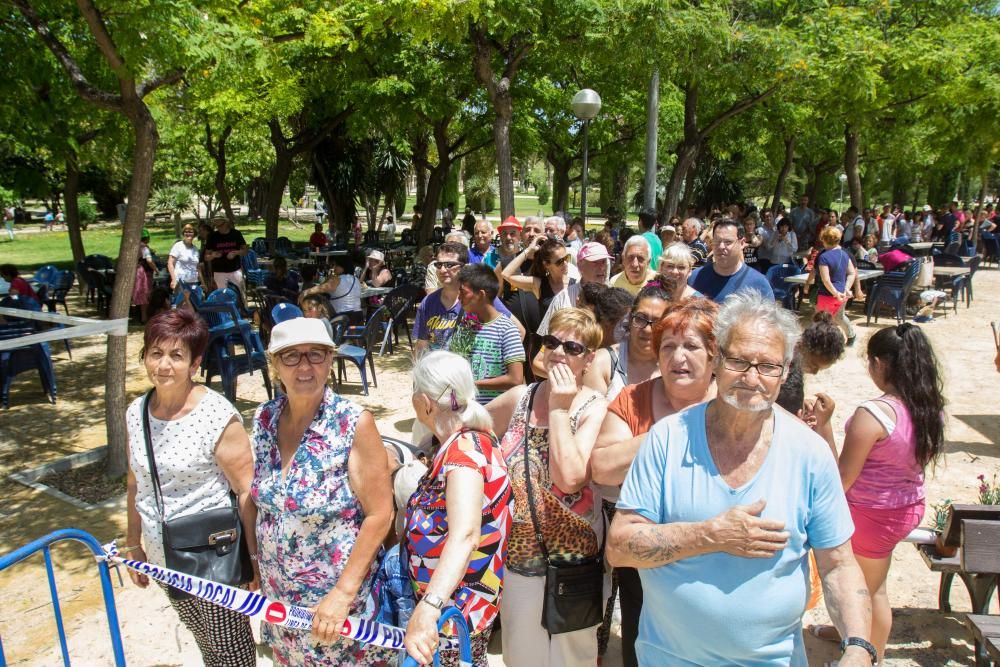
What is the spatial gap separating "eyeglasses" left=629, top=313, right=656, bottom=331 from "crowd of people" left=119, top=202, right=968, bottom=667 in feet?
0.04

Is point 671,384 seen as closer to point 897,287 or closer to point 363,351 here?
point 363,351

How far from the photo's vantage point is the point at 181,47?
4.62 meters

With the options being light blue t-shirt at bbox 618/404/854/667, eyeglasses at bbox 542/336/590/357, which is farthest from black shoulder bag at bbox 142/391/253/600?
light blue t-shirt at bbox 618/404/854/667

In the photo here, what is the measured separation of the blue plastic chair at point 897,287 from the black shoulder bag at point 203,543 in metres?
11.5

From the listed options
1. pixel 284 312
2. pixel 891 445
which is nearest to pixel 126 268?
pixel 284 312

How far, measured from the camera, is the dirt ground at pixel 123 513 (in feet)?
11.7

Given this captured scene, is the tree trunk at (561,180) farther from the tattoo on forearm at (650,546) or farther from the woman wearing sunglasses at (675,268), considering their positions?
the tattoo on forearm at (650,546)

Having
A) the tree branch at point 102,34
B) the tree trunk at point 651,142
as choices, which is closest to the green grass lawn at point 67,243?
the tree trunk at point 651,142

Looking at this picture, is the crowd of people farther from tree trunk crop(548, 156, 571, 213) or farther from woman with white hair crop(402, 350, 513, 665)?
tree trunk crop(548, 156, 571, 213)

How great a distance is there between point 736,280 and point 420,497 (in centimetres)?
344

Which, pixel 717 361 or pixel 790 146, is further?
pixel 790 146

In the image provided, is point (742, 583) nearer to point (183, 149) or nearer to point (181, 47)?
point (181, 47)

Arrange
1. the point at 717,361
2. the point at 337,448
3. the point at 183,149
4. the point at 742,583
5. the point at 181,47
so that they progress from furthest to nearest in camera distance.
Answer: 1. the point at 183,149
2. the point at 181,47
3. the point at 337,448
4. the point at 717,361
5. the point at 742,583

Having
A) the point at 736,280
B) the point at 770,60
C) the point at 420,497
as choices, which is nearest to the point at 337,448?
the point at 420,497
